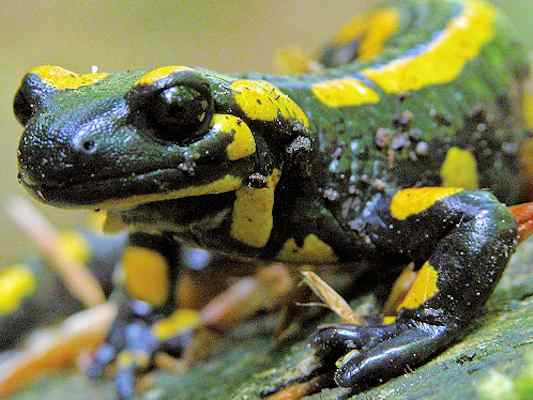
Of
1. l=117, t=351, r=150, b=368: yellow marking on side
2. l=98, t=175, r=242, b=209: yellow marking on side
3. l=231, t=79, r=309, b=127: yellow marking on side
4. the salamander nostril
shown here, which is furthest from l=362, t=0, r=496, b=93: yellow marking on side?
l=117, t=351, r=150, b=368: yellow marking on side

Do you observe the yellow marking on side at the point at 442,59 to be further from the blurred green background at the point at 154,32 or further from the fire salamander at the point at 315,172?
the blurred green background at the point at 154,32

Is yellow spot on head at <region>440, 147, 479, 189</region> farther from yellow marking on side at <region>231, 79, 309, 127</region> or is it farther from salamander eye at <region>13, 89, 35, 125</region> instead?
salamander eye at <region>13, 89, 35, 125</region>

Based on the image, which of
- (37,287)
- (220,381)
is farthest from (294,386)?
(37,287)

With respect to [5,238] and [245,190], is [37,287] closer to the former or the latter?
[245,190]

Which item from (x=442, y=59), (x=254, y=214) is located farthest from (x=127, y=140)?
(x=442, y=59)

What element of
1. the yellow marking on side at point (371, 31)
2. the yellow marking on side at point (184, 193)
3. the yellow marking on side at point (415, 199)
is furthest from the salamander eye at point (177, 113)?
the yellow marking on side at point (371, 31)

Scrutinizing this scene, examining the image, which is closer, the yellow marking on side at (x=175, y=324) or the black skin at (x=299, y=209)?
the black skin at (x=299, y=209)
